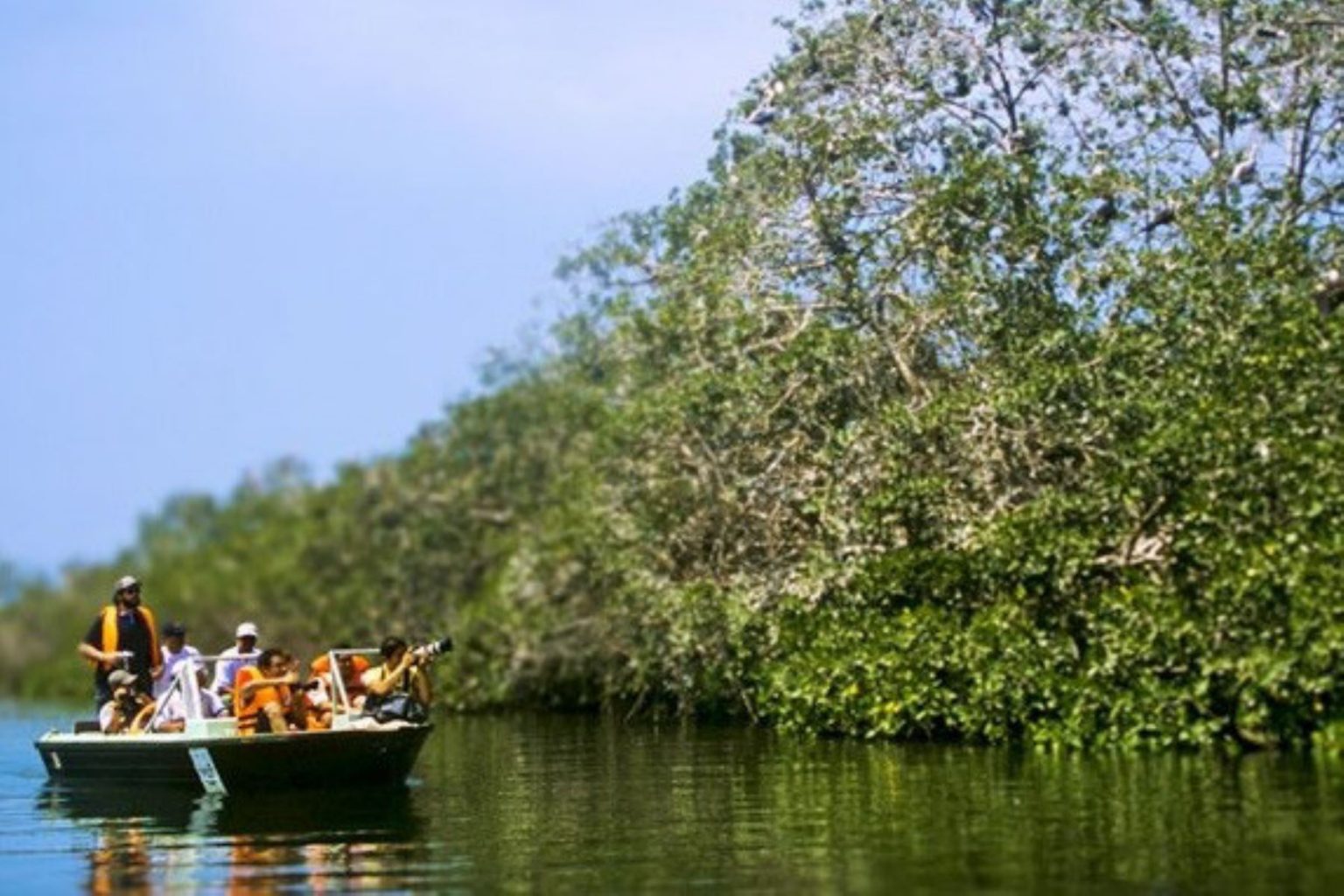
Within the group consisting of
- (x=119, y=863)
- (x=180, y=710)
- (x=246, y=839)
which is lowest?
(x=119, y=863)

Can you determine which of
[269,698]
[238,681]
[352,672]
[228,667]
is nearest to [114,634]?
[228,667]

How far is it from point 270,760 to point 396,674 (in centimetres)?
167

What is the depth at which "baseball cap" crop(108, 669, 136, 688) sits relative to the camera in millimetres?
24375

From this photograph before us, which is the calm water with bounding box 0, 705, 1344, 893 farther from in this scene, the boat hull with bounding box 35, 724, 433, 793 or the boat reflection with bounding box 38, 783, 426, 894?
the boat hull with bounding box 35, 724, 433, 793

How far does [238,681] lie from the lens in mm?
22984

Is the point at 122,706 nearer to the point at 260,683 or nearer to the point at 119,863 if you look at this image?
the point at 260,683

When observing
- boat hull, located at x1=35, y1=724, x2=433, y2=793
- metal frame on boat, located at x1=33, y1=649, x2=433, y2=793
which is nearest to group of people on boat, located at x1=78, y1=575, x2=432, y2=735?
metal frame on boat, located at x1=33, y1=649, x2=433, y2=793

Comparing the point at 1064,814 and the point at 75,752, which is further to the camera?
the point at 75,752

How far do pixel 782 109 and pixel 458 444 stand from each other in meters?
22.3

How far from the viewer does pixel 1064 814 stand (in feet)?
57.4

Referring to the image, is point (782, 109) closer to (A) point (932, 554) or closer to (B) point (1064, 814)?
(A) point (932, 554)

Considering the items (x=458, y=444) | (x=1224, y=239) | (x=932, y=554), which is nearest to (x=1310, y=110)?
→ (x=1224, y=239)

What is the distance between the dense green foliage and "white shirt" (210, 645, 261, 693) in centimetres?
662

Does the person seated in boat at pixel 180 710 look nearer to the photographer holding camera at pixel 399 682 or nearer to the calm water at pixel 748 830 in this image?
the calm water at pixel 748 830
